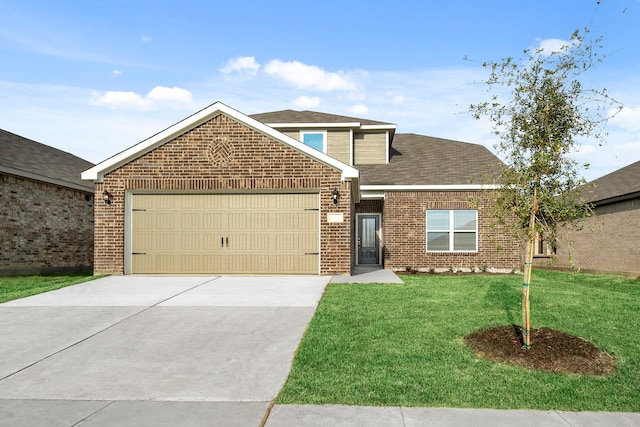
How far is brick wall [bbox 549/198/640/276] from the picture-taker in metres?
17.6

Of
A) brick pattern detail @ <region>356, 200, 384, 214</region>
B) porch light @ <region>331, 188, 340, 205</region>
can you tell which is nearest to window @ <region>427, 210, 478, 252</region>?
brick pattern detail @ <region>356, 200, 384, 214</region>

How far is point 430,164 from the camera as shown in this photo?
19281 mm

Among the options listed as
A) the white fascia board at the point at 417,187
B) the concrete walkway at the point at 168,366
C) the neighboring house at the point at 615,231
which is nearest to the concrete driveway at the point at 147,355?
the concrete walkway at the point at 168,366

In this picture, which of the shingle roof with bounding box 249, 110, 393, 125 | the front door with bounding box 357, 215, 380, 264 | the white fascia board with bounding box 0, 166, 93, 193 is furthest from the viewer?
the shingle roof with bounding box 249, 110, 393, 125

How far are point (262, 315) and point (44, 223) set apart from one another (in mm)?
12798

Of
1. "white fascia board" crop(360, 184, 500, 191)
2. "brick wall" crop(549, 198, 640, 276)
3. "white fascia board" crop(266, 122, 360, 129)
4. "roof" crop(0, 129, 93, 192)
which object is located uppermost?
"white fascia board" crop(266, 122, 360, 129)

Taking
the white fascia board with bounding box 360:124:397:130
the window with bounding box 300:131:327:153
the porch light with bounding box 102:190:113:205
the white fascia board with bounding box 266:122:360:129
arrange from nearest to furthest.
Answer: the porch light with bounding box 102:190:113:205
the white fascia board with bounding box 266:122:360:129
the window with bounding box 300:131:327:153
the white fascia board with bounding box 360:124:397:130

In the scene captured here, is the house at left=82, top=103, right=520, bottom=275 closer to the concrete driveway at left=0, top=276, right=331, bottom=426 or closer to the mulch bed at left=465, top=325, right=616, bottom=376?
the concrete driveway at left=0, top=276, right=331, bottom=426

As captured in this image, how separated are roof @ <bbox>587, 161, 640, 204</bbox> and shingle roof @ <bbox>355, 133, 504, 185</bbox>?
4.32 meters

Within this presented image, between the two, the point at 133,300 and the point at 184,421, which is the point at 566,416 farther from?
the point at 133,300

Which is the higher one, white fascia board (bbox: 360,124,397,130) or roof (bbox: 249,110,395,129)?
roof (bbox: 249,110,395,129)

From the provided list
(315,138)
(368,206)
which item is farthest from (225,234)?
(315,138)

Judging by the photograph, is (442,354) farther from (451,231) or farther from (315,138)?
(315,138)

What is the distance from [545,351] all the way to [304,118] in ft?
52.1
